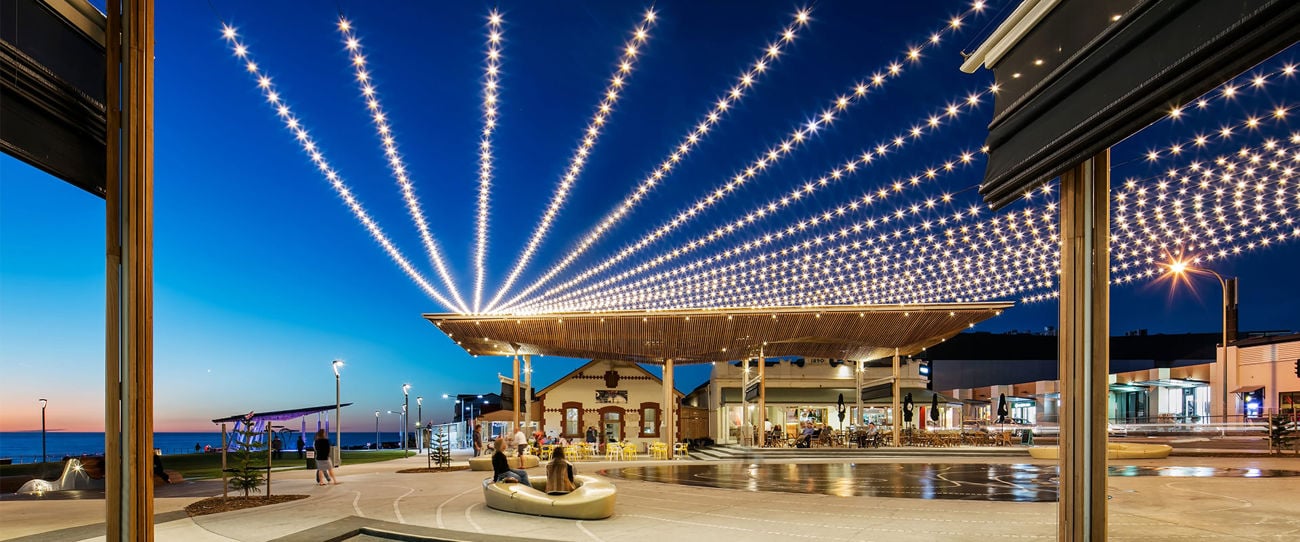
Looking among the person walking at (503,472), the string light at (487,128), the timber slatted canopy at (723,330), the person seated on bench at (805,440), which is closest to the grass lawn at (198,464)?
the timber slatted canopy at (723,330)

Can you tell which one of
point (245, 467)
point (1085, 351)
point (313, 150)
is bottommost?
point (245, 467)

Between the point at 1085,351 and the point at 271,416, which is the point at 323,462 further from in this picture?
the point at 1085,351

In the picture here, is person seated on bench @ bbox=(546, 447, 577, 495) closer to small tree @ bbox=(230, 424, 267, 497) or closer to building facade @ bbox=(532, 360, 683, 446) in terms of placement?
small tree @ bbox=(230, 424, 267, 497)

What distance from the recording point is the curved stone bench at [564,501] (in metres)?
9.95

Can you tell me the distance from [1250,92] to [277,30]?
1002cm

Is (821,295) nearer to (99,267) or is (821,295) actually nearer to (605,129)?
(605,129)

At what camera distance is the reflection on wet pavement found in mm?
13039

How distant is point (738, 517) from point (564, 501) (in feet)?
7.27

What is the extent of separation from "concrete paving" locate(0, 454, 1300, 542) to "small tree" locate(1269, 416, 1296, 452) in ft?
31.2

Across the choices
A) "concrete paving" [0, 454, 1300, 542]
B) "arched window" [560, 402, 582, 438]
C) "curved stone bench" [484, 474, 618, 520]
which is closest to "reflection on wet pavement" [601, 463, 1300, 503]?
"concrete paving" [0, 454, 1300, 542]

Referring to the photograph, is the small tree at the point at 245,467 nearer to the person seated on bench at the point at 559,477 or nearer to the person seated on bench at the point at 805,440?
the person seated on bench at the point at 559,477

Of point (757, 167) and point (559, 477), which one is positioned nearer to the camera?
point (559, 477)

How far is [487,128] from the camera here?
1102 cm

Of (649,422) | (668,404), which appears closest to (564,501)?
(668,404)
